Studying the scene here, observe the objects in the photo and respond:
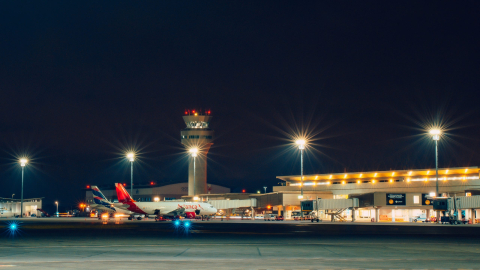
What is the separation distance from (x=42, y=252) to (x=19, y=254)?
1.38 meters

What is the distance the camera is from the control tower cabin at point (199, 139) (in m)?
171

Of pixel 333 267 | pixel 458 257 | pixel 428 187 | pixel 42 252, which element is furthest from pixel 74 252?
pixel 428 187

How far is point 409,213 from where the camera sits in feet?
309

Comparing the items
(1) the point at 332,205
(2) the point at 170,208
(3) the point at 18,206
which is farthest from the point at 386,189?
(3) the point at 18,206

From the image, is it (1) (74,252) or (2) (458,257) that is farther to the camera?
(1) (74,252)

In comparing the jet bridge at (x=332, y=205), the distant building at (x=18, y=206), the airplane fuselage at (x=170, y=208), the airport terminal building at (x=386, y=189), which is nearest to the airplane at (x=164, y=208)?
the airplane fuselage at (x=170, y=208)

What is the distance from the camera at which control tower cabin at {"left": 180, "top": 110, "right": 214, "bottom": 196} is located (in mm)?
170625

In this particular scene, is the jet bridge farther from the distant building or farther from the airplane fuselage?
the distant building

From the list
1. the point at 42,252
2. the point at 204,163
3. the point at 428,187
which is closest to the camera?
the point at 42,252

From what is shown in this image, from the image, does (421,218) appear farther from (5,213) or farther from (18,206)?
(18,206)

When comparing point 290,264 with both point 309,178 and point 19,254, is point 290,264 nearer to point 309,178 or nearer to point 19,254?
point 19,254

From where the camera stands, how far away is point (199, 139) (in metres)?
171

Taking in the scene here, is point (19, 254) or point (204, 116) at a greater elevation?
point (204, 116)

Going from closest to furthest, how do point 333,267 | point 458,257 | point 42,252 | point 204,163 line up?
1. point 333,267
2. point 458,257
3. point 42,252
4. point 204,163
